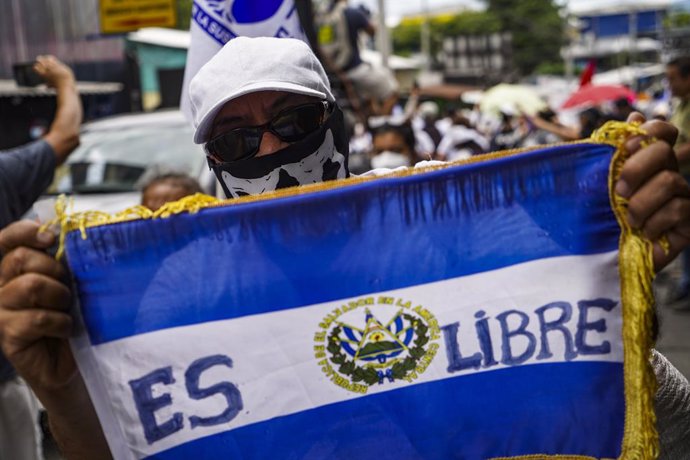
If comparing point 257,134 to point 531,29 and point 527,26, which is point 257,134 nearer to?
point 531,29

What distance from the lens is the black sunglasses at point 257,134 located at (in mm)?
2082

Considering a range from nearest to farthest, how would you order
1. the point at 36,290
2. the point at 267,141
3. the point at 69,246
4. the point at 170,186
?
the point at 36,290 → the point at 69,246 → the point at 267,141 → the point at 170,186

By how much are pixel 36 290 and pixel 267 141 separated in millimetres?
721

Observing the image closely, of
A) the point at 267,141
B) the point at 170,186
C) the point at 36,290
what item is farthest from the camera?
the point at 170,186

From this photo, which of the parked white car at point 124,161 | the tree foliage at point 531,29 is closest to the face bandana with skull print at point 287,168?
the parked white car at point 124,161

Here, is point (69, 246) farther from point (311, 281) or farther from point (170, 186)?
point (170, 186)

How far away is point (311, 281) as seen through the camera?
1700 millimetres

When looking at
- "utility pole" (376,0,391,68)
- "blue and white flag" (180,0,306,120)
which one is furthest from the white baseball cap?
"utility pole" (376,0,391,68)

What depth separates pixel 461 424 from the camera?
1.73 m

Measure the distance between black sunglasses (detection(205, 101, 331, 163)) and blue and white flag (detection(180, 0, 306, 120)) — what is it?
1458 millimetres

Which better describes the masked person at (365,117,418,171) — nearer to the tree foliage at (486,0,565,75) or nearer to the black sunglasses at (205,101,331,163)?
the black sunglasses at (205,101,331,163)

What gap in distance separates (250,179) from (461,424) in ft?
2.54

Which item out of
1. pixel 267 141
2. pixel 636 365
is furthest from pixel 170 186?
pixel 636 365

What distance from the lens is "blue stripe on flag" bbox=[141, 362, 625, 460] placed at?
1.71 m
